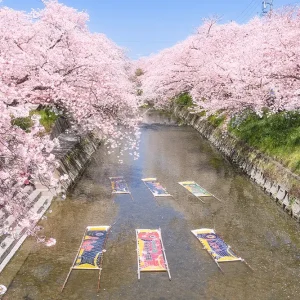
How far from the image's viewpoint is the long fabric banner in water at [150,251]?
13781mm

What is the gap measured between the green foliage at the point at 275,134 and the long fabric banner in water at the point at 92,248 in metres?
11.5

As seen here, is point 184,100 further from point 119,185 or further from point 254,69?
point 119,185

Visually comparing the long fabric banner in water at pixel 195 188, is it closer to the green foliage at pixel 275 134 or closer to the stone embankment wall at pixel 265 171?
the stone embankment wall at pixel 265 171

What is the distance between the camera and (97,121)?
23.6m

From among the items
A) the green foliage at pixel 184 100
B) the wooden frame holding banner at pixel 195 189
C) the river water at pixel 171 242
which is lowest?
the river water at pixel 171 242

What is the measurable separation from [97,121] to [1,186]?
1420 centimetres

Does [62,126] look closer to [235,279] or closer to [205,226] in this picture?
[205,226]

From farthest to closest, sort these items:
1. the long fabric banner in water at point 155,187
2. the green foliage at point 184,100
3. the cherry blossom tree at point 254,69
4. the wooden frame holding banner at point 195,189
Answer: the green foliage at point 184,100, the long fabric banner in water at point 155,187, the wooden frame holding banner at point 195,189, the cherry blossom tree at point 254,69

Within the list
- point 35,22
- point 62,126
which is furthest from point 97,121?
point 62,126

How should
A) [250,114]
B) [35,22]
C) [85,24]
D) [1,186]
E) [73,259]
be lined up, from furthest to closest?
[85,24] → [250,114] → [35,22] → [73,259] → [1,186]

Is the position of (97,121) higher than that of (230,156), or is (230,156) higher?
(97,121)

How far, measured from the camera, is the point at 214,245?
15523 mm

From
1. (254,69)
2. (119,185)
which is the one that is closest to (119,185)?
(119,185)

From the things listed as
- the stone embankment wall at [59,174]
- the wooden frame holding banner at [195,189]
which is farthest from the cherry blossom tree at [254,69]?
the stone embankment wall at [59,174]
